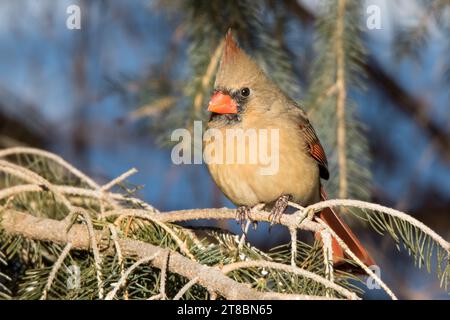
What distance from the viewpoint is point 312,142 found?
2.71 metres

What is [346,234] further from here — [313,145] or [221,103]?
[221,103]

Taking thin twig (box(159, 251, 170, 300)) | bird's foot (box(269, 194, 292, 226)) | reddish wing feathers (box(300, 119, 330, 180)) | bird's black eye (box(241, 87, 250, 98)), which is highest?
bird's black eye (box(241, 87, 250, 98))

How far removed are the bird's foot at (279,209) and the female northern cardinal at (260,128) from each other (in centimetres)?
1

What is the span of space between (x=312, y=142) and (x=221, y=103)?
0.39m

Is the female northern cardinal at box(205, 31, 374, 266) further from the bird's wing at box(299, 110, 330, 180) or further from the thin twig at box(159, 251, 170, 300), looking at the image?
the thin twig at box(159, 251, 170, 300)

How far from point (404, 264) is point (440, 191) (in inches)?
18.2

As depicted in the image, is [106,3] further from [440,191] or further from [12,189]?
[440,191]

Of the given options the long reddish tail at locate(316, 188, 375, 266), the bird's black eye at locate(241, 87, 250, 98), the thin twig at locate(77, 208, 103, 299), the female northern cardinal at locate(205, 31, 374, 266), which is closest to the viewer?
the thin twig at locate(77, 208, 103, 299)

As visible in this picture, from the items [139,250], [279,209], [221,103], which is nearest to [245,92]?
[221,103]

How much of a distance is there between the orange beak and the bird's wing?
29 cm

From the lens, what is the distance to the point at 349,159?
2635mm

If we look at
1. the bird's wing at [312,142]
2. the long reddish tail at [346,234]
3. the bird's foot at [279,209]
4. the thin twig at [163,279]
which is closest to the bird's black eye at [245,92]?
the bird's wing at [312,142]

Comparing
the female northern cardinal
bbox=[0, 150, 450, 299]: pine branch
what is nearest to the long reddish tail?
the female northern cardinal

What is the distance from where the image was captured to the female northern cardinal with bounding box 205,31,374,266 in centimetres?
249
